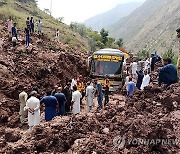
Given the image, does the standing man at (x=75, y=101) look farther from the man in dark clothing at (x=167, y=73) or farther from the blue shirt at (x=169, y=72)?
the blue shirt at (x=169, y=72)

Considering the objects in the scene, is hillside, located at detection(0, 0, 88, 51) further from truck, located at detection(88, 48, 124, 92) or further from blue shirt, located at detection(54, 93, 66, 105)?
blue shirt, located at detection(54, 93, 66, 105)

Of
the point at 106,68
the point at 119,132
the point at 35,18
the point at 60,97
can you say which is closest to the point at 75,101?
the point at 60,97

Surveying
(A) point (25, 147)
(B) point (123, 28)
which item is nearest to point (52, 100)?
(A) point (25, 147)

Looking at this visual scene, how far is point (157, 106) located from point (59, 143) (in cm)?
311

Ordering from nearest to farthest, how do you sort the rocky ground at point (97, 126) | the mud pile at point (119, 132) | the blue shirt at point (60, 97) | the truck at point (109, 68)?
the mud pile at point (119, 132) → the rocky ground at point (97, 126) → the blue shirt at point (60, 97) → the truck at point (109, 68)

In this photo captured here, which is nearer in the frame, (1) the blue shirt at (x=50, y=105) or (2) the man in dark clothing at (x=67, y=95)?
(1) the blue shirt at (x=50, y=105)

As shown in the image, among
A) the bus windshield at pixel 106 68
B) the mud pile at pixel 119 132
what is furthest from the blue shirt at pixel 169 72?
the bus windshield at pixel 106 68

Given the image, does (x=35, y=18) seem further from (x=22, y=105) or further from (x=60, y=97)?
(x=60, y=97)

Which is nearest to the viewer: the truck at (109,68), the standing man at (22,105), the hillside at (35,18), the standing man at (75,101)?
the standing man at (22,105)

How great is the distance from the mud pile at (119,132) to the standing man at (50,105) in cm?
55

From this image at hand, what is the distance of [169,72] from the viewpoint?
37.2 feet

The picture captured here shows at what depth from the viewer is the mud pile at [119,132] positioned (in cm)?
713

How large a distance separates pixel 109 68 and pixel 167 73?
9282 mm

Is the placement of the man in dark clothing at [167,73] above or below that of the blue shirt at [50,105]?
above
